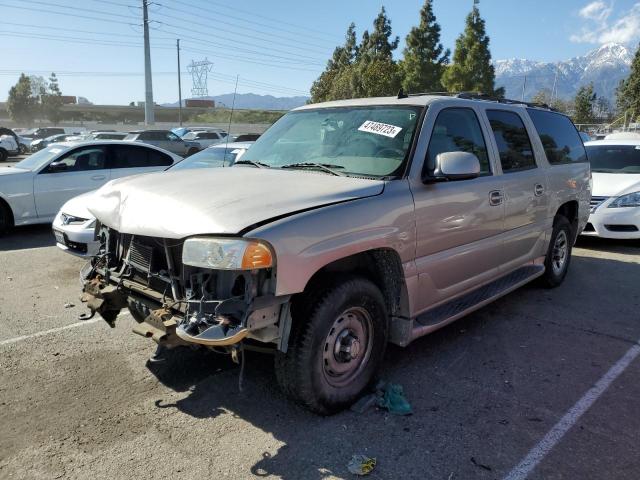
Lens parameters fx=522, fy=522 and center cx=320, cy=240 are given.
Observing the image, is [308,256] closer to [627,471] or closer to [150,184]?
[150,184]

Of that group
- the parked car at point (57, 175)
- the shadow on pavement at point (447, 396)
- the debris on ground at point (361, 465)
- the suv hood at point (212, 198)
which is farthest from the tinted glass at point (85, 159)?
the debris on ground at point (361, 465)

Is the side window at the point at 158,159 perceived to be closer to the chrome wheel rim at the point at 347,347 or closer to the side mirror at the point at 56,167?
the side mirror at the point at 56,167

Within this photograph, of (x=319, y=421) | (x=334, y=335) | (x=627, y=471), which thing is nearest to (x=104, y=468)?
(x=319, y=421)

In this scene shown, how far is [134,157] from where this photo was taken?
9.51 meters

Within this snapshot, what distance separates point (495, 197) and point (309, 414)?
236cm

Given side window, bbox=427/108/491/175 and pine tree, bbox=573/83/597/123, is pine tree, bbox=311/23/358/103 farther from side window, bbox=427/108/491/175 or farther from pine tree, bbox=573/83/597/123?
side window, bbox=427/108/491/175

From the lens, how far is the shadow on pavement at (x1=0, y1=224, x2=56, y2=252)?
8099 mm

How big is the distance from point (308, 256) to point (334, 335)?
2.07 ft

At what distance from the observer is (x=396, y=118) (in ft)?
12.9

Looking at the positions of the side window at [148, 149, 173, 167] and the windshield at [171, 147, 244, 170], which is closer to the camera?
the windshield at [171, 147, 244, 170]

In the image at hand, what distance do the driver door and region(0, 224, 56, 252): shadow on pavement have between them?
408 millimetres

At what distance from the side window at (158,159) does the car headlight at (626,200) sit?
25.4ft

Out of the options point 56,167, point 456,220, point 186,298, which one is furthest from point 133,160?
point 186,298

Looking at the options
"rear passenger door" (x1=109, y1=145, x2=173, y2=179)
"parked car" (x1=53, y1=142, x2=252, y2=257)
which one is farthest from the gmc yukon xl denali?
Answer: "rear passenger door" (x1=109, y1=145, x2=173, y2=179)
